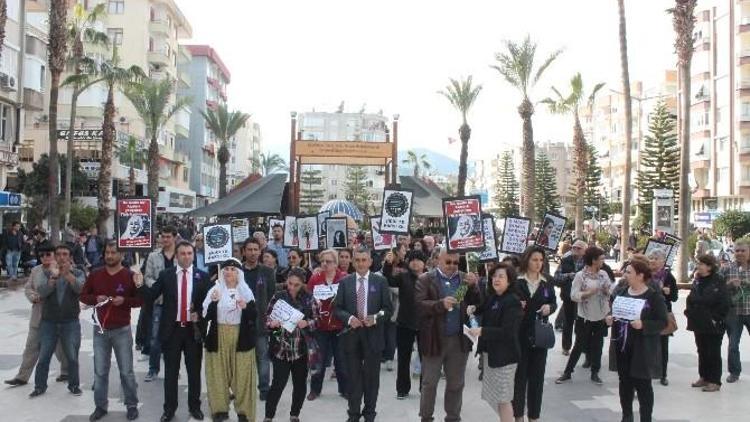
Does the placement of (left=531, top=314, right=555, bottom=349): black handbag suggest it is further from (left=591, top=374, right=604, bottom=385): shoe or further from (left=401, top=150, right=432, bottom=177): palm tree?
(left=401, top=150, right=432, bottom=177): palm tree

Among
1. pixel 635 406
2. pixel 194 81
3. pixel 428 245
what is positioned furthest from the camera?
pixel 194 81

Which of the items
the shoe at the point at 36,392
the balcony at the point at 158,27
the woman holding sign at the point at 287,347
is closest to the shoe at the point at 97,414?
the shoe at the point at 36,392

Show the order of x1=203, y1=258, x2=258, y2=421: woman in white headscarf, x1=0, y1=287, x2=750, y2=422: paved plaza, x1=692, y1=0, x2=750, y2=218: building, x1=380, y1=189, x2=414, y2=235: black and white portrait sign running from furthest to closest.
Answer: x1=692, y1=0, x2=750, y2=218: building → x1=380, y1=189, x2=414, y2=235: black and white portrait sign → x1=0, y1=287, x2=750, y2=422: paved plaza → x1=203, y1=258, x2=258, y2=421: woman in white headscarf

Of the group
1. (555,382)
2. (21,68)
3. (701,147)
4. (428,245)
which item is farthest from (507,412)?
(701,147)

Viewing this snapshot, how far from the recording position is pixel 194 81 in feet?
248

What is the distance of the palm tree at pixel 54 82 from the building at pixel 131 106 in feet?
61.3

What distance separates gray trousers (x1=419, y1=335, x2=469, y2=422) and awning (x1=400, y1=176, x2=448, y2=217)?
16.3 m

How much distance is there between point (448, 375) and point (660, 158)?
52.1 m

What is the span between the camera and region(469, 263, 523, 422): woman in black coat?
6141 millimetres

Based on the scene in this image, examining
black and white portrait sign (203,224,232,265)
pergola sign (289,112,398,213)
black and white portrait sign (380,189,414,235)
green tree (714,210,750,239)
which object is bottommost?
black and white portrait sign (203,224,232,265)

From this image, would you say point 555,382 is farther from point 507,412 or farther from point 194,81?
point 194,81

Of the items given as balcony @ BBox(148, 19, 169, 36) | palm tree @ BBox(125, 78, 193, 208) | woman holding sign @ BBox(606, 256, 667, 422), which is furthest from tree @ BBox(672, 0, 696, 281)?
balcony @ BBox(148, 19, 169, 36)

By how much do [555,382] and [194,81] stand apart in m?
71.5

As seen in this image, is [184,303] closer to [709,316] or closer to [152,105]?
[709,316]
